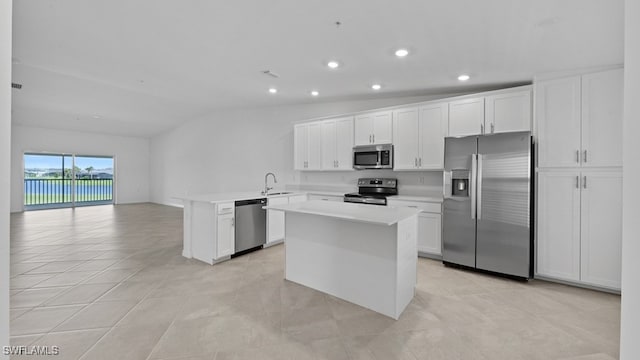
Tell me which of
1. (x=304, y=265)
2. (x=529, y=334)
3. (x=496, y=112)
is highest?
(x=496, y=112)

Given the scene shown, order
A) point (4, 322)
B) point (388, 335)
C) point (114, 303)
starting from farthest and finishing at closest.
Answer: point (114, 303), point (388, 335), point (4, 322)

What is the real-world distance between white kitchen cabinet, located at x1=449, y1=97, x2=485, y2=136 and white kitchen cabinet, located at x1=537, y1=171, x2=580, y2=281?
100 cm

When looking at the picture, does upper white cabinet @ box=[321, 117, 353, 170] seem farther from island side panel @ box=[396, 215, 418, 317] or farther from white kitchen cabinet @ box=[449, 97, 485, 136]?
island side panel @ box=[396, 215, 418, 317]

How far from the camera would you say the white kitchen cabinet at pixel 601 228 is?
2795 millimetres

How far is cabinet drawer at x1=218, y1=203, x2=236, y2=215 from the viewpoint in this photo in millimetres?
3594

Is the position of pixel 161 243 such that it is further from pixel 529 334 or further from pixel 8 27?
pixel 529 334

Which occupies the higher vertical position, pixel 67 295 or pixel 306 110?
pixel 306 110

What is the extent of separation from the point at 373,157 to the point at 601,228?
9.37 ft

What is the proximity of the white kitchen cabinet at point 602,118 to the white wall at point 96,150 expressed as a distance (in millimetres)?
11903

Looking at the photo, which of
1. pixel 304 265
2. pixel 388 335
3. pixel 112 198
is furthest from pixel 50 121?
pixel 388 335

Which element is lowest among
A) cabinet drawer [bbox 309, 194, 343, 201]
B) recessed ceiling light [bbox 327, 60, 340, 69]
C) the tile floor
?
A: the tile floor

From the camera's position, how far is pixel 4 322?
0.83m

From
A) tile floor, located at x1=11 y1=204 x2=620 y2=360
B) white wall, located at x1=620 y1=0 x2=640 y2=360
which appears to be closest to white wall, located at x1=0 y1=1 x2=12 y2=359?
tile floor, located at x1=11 y1=204 x2=620 y2=360

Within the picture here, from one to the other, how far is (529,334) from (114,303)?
3.70 m
